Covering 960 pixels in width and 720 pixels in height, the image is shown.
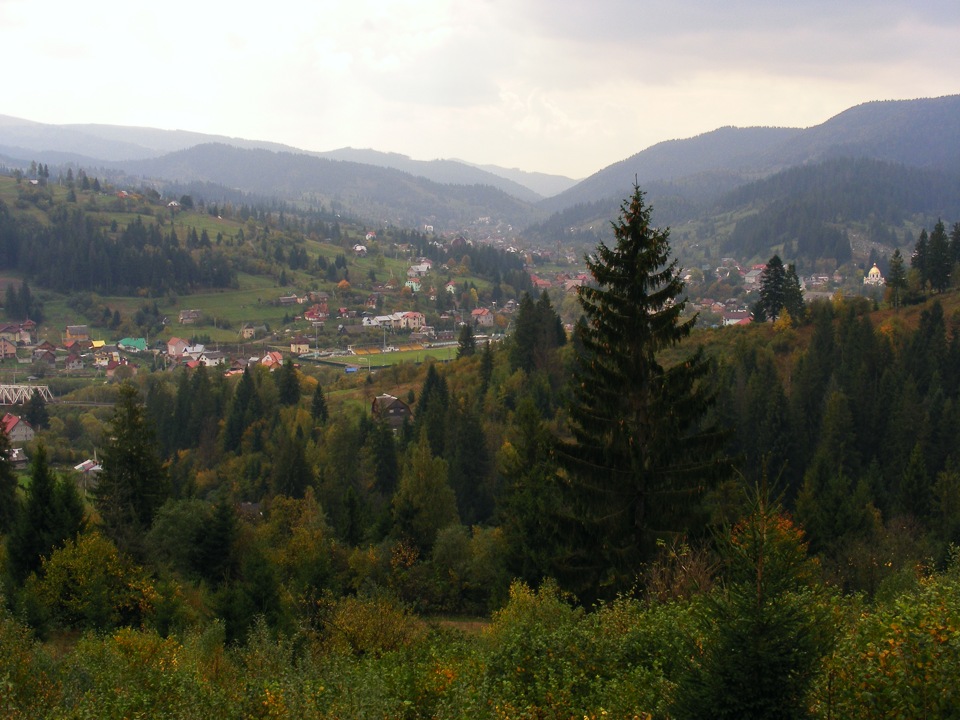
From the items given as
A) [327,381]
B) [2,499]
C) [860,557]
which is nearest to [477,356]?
[327,381]

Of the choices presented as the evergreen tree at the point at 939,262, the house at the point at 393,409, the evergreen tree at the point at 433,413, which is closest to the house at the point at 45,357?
the house at the point at 393,409

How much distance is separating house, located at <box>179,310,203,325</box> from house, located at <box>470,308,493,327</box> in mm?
44808

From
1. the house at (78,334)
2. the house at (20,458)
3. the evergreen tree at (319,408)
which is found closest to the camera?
the evergreen tree at (319,408)

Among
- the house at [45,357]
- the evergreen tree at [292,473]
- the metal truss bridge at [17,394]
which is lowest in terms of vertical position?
the metal truss bridge at [17,394]

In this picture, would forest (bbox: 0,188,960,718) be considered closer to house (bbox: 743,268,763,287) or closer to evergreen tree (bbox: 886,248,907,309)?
evergreen tree (bbox: 886,248,907,309)

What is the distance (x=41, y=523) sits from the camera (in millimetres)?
21531

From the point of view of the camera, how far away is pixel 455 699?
888 cm

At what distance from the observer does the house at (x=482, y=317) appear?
418 feet

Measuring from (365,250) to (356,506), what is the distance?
159674 millimetres

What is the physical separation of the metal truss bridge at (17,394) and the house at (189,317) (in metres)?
34.6

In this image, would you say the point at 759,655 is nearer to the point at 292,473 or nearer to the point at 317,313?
the point at 292,473

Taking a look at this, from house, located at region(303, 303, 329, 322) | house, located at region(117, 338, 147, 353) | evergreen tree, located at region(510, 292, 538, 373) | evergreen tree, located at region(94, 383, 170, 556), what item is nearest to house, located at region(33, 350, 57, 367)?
house, located at region(117, 338, 147, 353)

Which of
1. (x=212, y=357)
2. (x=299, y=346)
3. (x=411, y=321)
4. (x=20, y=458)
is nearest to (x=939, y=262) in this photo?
(x=20, y=458)

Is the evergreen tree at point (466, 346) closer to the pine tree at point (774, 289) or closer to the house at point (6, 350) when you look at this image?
the pine tree at point (774, 289)
